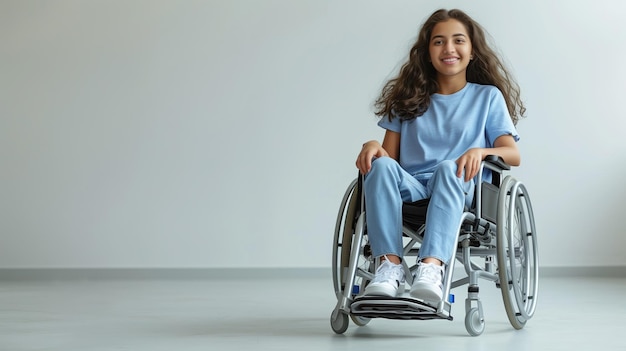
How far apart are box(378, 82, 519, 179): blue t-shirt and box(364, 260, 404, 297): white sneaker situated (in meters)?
0.35

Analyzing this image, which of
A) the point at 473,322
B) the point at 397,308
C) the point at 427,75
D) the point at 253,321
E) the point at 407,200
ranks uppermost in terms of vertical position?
the point at 427,75

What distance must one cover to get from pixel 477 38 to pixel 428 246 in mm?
709

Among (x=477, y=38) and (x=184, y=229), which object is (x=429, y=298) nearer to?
(x=477, y=38)

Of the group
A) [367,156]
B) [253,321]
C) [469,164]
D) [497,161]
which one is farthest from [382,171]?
[253,321]

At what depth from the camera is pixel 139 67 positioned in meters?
4.48

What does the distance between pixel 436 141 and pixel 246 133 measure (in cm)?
204

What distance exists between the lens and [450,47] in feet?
8.39

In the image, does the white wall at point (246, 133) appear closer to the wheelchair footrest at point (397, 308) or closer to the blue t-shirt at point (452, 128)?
the blue t-shirt at point (452, 128)

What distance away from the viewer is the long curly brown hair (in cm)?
260

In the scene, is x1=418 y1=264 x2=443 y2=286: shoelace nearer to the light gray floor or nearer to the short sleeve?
the light gray floor

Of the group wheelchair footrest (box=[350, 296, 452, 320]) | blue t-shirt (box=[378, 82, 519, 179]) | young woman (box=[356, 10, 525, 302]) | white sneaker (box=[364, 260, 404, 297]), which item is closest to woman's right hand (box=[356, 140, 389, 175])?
young woman (box=[356, 10, 525, 302])

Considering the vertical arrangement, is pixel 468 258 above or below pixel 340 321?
above

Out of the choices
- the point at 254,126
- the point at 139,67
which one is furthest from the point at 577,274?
the point at 139,67

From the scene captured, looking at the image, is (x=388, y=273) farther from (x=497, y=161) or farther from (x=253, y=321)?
(x=253, y=321)
